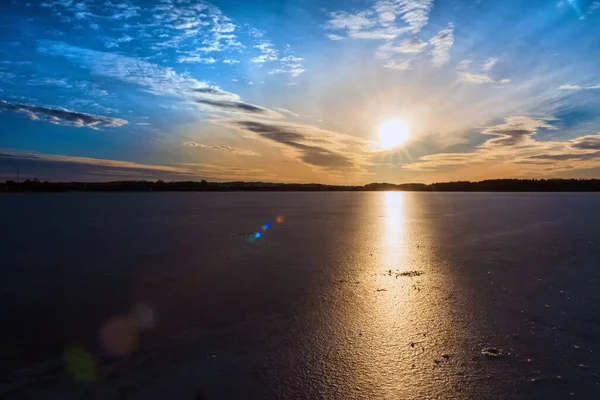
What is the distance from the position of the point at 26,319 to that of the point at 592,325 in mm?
11203

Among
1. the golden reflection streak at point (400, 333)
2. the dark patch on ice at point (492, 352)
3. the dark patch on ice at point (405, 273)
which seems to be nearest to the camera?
the golden reflection streak at point (400, 333)

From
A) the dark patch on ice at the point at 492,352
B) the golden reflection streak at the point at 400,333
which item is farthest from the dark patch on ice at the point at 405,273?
the dark patch on ice at the point at 492,352

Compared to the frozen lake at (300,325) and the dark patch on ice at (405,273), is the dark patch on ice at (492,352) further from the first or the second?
the dark patch on ice at (405,273)

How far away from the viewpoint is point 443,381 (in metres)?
5.15

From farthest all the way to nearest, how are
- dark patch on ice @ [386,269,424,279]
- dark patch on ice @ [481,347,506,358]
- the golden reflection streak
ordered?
1. dark patch on ice @ [386,269,424,279]
2. dark patch on ice @ [481,347,506,358]
3. the golden reflection streak

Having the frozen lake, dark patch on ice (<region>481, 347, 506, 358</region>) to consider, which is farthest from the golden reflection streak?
dark patch on ice (<region>481, 347, 506, 358</region>)

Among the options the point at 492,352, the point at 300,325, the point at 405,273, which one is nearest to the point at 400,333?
the point at 492,352

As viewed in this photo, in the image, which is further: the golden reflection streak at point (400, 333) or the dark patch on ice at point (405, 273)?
the dark patch on ice at point (405, 273)

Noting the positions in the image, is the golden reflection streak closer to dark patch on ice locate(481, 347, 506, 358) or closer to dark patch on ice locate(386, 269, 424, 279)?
dark patch on ice locate(386, 269, 424, 279)

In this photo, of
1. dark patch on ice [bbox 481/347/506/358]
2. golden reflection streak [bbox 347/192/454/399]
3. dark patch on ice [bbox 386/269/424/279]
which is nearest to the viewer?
golden reflection streak [bbox 347/192/454/399]

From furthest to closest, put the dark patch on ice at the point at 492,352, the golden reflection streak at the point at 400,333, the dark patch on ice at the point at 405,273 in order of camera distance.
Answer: the dark patch on ice at the point at 405,273 → the dark patch on ice at the point at 492,352 → the golden reflection streak at the point at 400,333

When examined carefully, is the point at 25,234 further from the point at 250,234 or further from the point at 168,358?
the point at 168,358

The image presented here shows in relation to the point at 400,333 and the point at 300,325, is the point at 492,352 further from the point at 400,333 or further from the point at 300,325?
the point at 300,325

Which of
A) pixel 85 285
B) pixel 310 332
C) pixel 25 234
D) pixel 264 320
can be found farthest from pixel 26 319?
pixel 25 234
